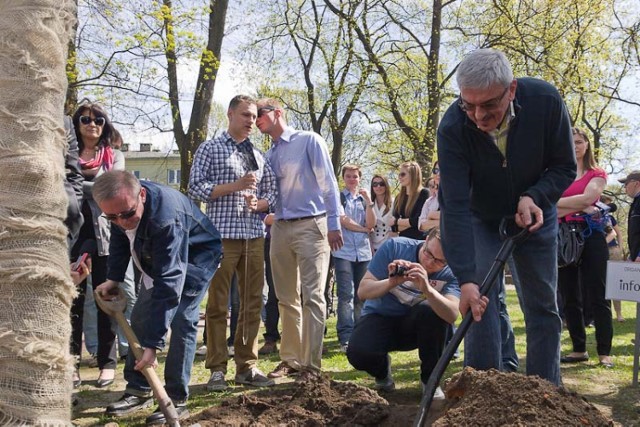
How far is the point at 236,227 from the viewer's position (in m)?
5.29

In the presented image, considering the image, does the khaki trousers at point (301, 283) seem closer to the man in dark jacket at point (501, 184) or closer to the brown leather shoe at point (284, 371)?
the brown leather shoe at point (284, 371)

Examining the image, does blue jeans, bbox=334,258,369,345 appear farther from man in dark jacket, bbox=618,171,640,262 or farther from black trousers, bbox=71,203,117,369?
man in dark jacket, bbox=618,171,640,262

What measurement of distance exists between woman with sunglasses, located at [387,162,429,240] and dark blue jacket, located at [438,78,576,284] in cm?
372

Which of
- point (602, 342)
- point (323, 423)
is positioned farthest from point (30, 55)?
point (602, 342)

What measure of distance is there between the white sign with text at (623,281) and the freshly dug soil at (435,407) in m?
2.00

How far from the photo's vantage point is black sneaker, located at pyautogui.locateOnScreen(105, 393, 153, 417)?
4.23 metres

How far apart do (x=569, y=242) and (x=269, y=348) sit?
315cm

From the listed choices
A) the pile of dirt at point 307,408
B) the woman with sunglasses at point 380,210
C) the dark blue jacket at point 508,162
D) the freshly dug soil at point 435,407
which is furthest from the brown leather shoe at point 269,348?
the dark blue jacket at point 508,162

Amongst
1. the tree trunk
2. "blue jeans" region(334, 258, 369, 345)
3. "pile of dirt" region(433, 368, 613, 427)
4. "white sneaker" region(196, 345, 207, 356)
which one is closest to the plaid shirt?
"blue jeans" region(334, 258, 369, 345)

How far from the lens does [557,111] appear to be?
3.51 meters

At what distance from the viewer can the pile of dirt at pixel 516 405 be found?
2994 millimetres

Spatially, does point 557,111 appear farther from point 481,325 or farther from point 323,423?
point 323,423

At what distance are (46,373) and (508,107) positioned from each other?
2.48 metres

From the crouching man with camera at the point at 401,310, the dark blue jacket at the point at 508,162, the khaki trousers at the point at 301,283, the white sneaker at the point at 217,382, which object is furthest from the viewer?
the khaki trousers at the point at 301,283
